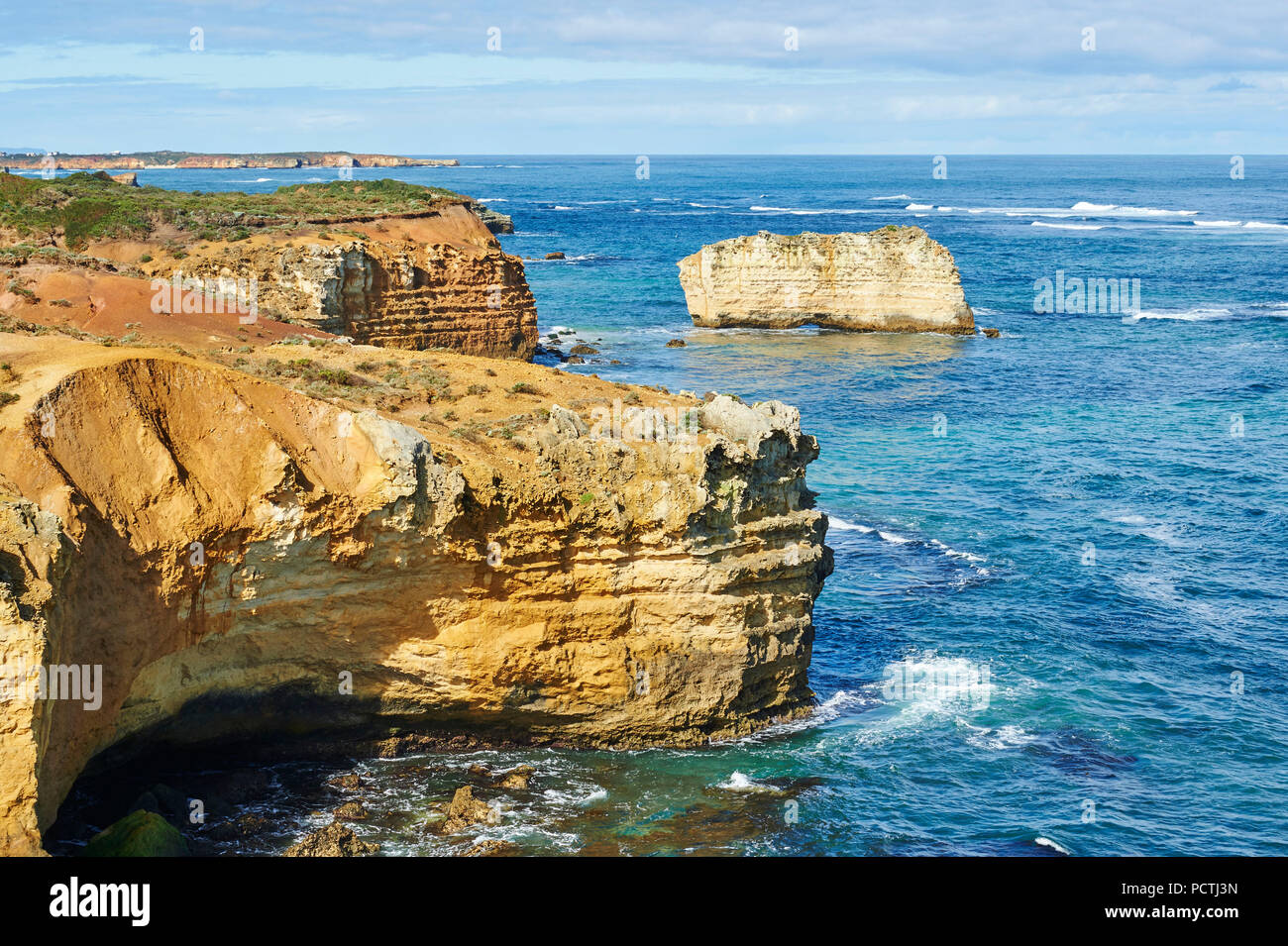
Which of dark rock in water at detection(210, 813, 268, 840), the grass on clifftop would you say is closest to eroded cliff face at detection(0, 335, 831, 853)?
dark rock in water at detection(210, 813, 268, 840)

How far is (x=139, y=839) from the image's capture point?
19.2m

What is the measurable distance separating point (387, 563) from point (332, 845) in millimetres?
5296

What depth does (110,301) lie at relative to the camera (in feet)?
113

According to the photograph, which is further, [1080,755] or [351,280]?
[351,280]

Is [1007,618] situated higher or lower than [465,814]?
higher

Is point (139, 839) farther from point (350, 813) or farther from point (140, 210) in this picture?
point (140, 210)

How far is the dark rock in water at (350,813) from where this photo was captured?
22.5m

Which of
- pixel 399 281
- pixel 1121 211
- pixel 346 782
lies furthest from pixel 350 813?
pixel 1121 211

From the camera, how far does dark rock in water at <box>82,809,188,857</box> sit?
62.4ft

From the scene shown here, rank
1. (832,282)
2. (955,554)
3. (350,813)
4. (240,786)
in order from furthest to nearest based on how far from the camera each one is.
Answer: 1. (832,282)
2. (955,554)
3. (240,786)
4. (350,813)

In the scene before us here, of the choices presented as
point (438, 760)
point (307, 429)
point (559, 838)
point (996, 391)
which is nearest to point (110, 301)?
point (307, 429)

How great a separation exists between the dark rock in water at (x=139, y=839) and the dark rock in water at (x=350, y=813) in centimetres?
327
